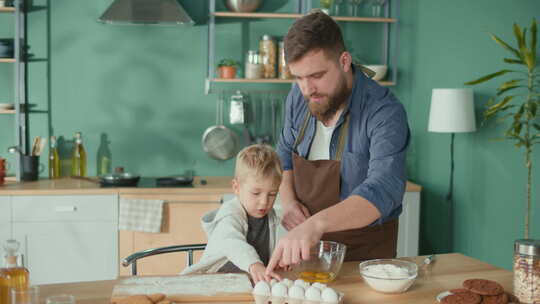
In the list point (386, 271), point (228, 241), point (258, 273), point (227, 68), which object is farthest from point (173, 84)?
point (386, 271)

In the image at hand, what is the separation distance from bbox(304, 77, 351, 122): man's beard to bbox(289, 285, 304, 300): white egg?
0.79 m

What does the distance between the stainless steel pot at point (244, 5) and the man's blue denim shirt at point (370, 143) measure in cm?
173

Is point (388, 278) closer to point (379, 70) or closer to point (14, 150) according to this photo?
point (379, 70)

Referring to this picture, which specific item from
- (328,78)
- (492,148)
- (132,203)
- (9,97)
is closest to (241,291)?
(328,78)

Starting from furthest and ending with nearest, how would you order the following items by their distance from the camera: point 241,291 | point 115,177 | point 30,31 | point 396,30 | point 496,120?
point 396,30 < point 30,31 < point 115,177 < point 496,120 < point 241,291

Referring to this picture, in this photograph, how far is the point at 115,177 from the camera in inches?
145

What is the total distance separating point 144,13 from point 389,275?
8.11 feet

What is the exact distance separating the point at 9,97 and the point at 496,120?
309 cm

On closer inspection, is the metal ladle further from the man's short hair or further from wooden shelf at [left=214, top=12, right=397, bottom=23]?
the man's short hair

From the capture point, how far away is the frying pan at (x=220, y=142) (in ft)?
13.4

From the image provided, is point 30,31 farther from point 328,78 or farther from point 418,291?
point 418,291

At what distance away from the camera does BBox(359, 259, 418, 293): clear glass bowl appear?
5.15 ft

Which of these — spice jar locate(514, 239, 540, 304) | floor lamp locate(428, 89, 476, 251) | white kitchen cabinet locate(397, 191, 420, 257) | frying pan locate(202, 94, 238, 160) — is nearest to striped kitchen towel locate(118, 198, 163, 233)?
frying pan locate(202, 94, 238, 160)

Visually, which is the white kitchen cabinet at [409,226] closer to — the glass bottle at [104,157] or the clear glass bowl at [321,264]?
the glass bottle at [104,157]
